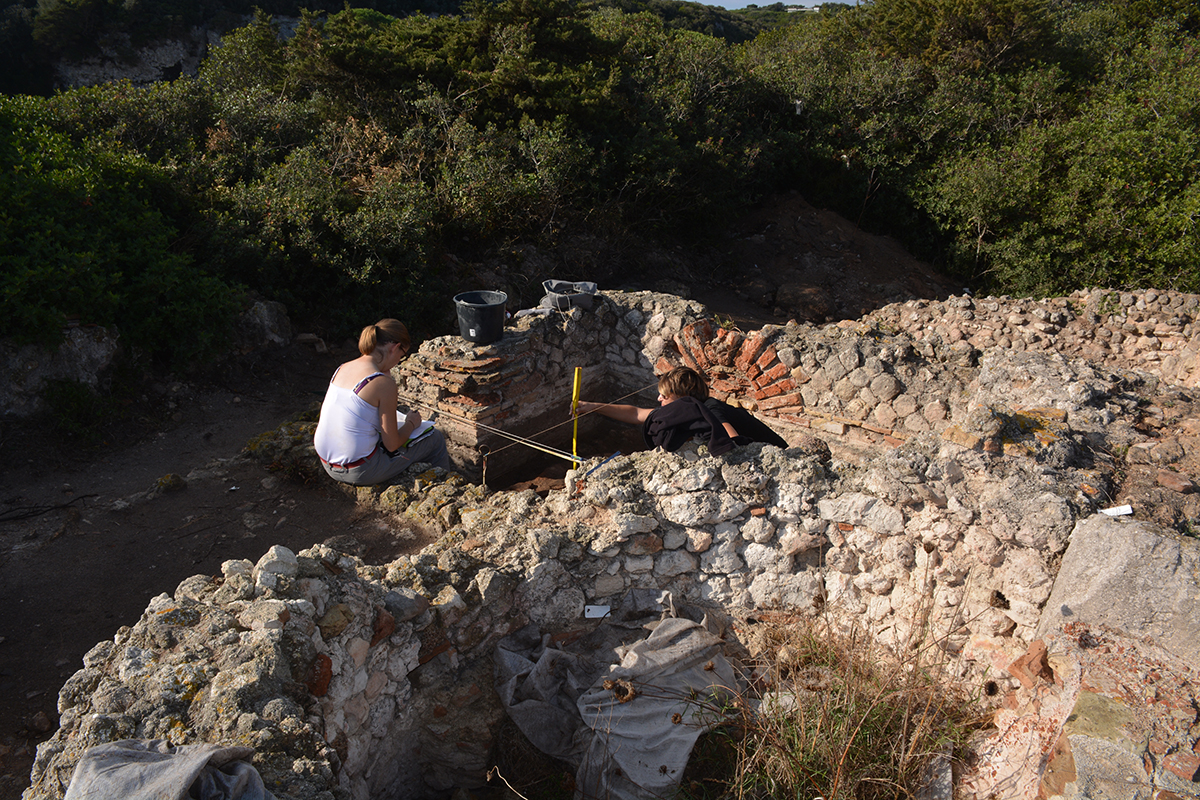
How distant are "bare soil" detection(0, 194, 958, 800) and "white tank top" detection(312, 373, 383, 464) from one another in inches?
19.5

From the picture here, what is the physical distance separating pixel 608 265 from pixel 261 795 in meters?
9.52

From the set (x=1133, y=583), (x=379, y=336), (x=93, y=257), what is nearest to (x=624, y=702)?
(x=1133, y=583)

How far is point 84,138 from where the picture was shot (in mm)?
7957

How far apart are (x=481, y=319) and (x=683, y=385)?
82.5 inches

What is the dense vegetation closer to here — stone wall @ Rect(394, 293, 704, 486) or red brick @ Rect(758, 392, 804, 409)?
stone wall @ Rect(394, 293, 704, 486)

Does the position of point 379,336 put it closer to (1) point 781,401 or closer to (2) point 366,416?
(2) point 366,416

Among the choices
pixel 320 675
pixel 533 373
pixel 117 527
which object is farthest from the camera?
pixel 533 373

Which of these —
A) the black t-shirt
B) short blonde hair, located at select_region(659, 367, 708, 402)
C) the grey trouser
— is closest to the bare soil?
the grey trouser

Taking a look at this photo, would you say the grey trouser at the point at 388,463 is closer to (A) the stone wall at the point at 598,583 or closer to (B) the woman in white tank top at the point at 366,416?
(B) the woman in white tank top at the point at 366,416

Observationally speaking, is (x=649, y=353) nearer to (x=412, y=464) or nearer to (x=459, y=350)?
Answer: (x=459, y=350)

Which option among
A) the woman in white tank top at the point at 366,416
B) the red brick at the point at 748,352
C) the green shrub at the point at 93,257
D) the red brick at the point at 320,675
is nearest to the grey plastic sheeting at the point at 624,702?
the red brick at the point at 320,675

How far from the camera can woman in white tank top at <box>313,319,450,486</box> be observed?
4176 millimetres

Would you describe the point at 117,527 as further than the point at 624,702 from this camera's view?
Yes

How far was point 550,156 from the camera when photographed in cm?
966
